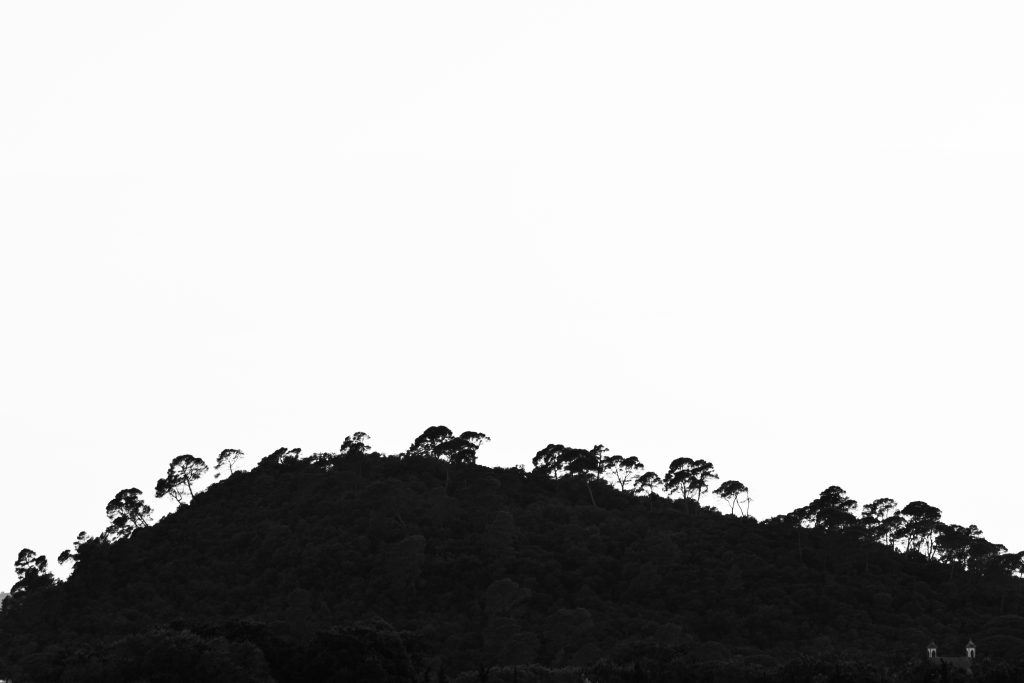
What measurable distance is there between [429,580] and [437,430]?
47853mm

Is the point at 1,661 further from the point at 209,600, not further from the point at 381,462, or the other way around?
the point at 381,462

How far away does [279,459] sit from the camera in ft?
600

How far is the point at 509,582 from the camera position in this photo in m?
136

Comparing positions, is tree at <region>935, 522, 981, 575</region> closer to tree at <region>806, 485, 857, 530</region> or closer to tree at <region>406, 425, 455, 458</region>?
tree at <region>806, 485, 857, 530</region>

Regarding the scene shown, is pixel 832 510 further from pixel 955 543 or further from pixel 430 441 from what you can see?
pixel 430 441

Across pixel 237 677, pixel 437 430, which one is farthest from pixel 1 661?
pixel 437 430

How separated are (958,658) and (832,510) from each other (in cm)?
4982

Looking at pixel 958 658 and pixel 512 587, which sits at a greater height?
pixel 512 587

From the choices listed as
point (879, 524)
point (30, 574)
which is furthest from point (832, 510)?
point (30, 574)

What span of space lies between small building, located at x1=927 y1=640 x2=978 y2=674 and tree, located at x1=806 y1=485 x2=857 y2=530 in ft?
124

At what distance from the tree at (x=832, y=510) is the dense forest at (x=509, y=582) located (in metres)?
0.32

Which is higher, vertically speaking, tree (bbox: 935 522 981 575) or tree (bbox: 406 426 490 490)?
tree (bbox: 406 426 490 490)

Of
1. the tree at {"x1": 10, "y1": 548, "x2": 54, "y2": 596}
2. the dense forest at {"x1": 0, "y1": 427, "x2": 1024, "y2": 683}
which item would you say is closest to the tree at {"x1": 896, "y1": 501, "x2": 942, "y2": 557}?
the dense forest at {"x1": 0, "y1": 427, "x2": 1024, "y2": 683}

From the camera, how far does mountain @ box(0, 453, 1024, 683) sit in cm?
11800
